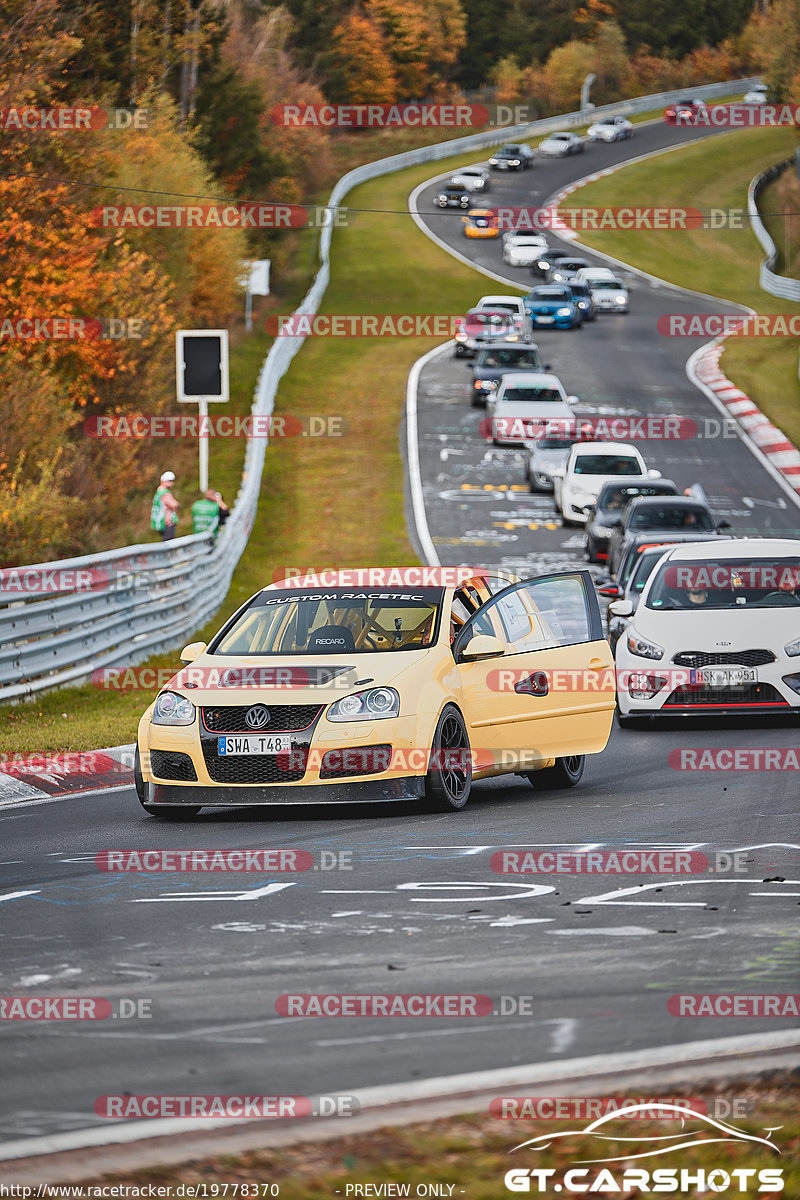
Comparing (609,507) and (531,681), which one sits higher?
(609,507)

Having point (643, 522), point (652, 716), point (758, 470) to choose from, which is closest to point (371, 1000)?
point (652, 716)

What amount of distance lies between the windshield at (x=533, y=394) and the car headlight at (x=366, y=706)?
100ft

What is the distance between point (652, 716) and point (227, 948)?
9089 millimetres

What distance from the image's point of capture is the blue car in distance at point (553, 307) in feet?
200

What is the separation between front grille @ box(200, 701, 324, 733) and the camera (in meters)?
10.6

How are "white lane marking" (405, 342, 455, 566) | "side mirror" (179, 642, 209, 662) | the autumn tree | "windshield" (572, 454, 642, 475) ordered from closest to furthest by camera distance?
1. "side mirror" (179, 642, 209, 662)
2. "white lane marking" (405, 342, 455, 566)
3. "windshield" (572, 454, 642, 475)
4. the autumn tree

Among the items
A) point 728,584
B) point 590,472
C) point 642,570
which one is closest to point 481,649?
point 728,584

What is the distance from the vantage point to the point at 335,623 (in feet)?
38.6

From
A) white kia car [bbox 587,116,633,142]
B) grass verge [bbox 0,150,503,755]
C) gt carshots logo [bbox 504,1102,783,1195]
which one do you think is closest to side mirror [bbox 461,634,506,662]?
grass verge [bbox 0,150,503,755]

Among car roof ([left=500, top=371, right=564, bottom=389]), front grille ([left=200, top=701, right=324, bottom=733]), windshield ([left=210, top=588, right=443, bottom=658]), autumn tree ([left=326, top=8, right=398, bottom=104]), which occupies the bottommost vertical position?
front grille ([left=200, top=701, right=324, bottom=733])

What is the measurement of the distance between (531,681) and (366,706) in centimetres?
163

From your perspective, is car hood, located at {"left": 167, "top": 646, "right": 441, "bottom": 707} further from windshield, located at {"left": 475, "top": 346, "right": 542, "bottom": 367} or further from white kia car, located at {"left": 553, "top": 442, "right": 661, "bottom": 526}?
windshield, located at {"left": 475, "top": 346, "right": 542, "bottom": 367}

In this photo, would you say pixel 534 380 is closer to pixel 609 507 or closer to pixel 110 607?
pixel 609 507

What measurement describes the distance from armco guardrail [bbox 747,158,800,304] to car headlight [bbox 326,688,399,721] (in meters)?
52.3
